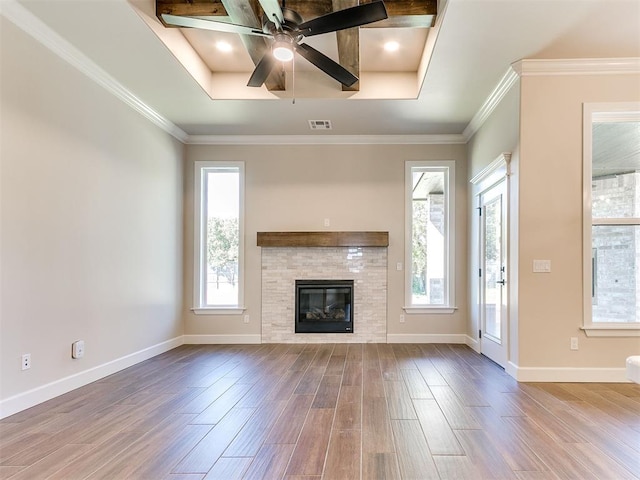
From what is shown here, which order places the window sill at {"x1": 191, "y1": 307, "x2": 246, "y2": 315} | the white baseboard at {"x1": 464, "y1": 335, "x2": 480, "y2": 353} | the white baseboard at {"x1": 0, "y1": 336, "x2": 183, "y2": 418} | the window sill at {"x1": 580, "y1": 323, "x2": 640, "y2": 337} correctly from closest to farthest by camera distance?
1. the white baseboard at {"x1": 0, "y1": 336, "x2": 183, "y2": 418}
2. the window sill at {"x1": 580, "y1": 323, "x2": 640, "y2": 337}
3. the white baseboard at {"x1": 464, "y1": 335, "x2": 480, "y2": 353}
4. the window sill at {"x1": 191, "y1": 307, "x2": 246, "y2": 315}

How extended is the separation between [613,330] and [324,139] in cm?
404

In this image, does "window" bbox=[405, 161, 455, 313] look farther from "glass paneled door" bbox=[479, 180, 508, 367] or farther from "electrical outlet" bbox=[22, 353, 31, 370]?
"electrical outlet" bbox=[22, 353, 31, 370]

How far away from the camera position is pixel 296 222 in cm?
556

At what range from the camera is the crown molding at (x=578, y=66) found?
3521mm

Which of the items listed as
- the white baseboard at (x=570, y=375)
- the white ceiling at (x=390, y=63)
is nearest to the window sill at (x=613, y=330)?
the white baseboard at (x=570, y=375)

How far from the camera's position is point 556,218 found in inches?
140

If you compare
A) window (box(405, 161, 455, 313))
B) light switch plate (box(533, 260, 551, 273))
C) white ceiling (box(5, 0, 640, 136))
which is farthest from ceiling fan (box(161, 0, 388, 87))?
window (box(405, 161, 455, 313))

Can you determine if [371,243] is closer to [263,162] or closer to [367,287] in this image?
[367,287]

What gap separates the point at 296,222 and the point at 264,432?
3453mm

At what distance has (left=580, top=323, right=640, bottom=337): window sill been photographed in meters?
3.46

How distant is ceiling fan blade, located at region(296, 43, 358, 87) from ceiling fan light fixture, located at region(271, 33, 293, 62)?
110 millimetres

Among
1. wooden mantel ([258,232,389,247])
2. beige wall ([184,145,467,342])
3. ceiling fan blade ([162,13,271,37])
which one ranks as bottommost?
wooden mantel ([258,232,389,247])

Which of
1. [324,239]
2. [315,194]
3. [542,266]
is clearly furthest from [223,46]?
[542,266]

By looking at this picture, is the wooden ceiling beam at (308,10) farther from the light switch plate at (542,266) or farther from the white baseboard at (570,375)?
the white baseboard at (570,375)
